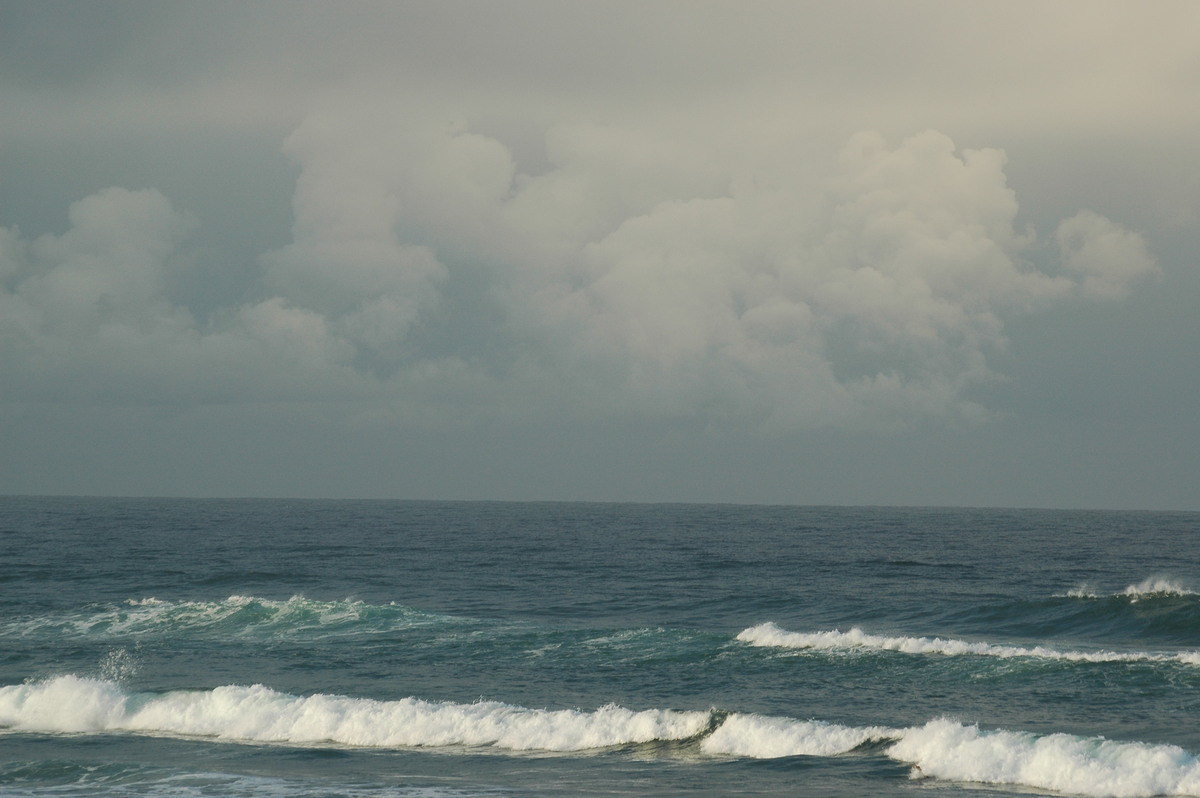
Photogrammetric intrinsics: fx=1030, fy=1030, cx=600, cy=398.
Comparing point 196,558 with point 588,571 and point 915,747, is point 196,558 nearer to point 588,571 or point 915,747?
point 588,571

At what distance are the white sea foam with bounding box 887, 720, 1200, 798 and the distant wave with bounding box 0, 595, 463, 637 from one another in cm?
2566

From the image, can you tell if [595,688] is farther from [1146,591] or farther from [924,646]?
[1146,591]

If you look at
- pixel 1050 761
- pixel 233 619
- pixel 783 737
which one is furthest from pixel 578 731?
pixel 233 619

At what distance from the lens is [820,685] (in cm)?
3144

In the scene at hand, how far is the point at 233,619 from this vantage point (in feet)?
151

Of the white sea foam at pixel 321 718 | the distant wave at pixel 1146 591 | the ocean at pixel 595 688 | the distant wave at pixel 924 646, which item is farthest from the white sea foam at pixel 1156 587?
the white sea foam at pixel 321 718

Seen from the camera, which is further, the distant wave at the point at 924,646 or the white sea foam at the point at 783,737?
the distant wave at the point at 924,646

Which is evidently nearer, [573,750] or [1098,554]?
[573,750]

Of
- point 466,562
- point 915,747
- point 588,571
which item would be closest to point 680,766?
point 915,747

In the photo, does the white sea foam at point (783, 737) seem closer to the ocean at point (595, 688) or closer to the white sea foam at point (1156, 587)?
the ocean at point (595, 688)

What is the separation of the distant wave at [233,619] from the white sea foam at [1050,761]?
2566 cm

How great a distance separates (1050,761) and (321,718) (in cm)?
1869

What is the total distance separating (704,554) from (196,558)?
1626 inches

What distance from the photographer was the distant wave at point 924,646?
3359cm
